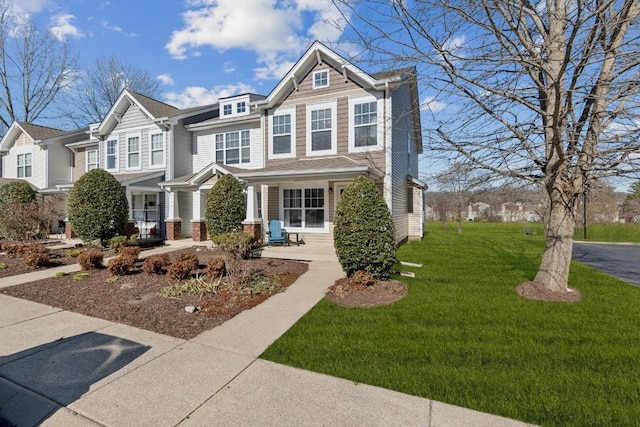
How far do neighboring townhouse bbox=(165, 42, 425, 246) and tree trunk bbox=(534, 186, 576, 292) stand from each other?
516 cm

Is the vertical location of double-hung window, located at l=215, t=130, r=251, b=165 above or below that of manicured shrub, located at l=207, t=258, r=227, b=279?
above

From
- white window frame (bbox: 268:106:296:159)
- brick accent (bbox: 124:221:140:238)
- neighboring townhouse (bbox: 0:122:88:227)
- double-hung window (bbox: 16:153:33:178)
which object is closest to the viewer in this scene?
white window frame (bbox: 268:106:296:159)

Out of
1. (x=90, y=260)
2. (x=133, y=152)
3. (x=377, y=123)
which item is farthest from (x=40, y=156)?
(x=377, y=123)

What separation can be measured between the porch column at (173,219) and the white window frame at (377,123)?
886 cm

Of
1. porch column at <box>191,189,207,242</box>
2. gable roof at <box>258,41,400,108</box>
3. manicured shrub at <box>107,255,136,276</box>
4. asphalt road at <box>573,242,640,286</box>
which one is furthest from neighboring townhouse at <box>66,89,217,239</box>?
asphalt road at <box>573,242,640,286</box>

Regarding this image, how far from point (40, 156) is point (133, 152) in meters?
9.30

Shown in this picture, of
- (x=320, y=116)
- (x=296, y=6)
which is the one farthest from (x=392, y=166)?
(x=296, y=6)

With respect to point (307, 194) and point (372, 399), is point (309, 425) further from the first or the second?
point (307, 194)

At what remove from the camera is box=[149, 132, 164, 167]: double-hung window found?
51.3 ft

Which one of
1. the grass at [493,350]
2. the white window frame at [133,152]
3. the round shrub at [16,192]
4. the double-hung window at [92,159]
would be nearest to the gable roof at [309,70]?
the grass at [493,350]

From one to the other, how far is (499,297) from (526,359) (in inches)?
103

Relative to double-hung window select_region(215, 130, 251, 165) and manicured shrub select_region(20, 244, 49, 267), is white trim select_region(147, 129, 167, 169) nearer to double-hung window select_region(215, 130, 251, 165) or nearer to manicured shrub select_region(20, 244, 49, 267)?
double-hung window select_region(215, 130, 251, 165)

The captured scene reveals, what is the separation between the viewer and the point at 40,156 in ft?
66.6

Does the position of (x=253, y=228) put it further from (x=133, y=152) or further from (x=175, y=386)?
(x=133, y=152)
